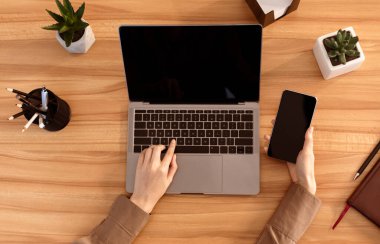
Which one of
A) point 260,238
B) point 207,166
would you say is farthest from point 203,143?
point 260,238

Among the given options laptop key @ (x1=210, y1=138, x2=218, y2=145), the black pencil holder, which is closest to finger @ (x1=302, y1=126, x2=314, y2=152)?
laptop key @ (x1=210, y1=138, x2=218, y2=145)

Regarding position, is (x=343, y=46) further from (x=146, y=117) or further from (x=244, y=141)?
(x=146, y=117)

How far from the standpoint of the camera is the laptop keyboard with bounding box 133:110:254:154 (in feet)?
3.79

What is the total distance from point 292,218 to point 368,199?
0.20 meters

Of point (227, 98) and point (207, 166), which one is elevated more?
point (227, 98)

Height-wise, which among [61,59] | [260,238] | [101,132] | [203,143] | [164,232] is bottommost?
[260,238]

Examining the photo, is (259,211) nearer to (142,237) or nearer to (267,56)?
(142,237)

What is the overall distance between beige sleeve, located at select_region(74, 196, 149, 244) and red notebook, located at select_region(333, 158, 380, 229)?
Answer: 51 centimetres

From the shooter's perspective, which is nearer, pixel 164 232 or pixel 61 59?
pixel 164 232

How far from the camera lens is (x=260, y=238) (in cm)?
110

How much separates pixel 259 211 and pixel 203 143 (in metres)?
0.23

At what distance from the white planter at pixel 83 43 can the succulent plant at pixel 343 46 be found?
26.1 inches

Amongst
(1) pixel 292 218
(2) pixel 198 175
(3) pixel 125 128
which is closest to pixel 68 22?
(3) pixel 125 128

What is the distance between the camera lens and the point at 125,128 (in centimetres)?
121
